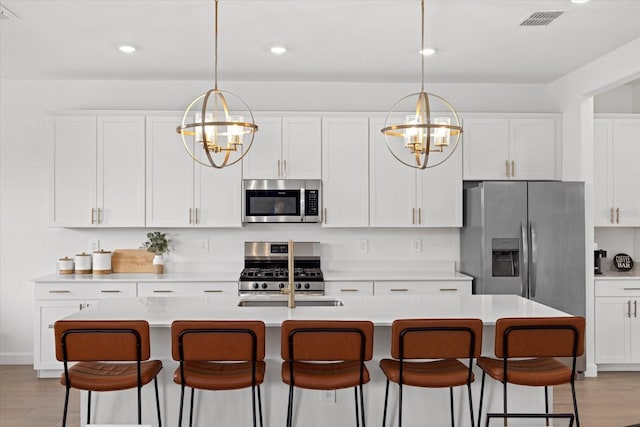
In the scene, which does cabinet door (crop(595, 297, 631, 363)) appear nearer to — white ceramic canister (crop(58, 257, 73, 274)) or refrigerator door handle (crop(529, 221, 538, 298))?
refrigerator door handle (crop(529, 221, 538, 298))

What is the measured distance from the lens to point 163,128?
5344mm

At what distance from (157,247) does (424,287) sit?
2.50 m

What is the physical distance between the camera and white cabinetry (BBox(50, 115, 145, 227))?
5.30 m

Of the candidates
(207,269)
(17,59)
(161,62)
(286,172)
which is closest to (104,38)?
(161,62)

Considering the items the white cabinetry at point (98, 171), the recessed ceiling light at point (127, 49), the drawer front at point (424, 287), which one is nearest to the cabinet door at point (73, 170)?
the white cabinetry at point (98, 171)

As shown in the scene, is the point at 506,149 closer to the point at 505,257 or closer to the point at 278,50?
the point at 505,257

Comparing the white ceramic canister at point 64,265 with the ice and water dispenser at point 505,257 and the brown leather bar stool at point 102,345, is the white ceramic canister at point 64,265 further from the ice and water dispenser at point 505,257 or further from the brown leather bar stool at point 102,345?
the ice and water dispenser at point 505,257

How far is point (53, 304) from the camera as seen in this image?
5.03m

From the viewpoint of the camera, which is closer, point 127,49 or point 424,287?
point 127,49

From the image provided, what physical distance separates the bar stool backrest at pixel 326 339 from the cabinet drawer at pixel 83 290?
2.66 meters

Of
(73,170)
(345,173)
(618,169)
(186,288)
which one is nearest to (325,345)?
(186,288)

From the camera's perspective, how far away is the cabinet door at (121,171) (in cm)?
532

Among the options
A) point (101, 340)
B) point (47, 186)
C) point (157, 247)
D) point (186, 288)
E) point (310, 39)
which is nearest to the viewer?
point (101, 340)

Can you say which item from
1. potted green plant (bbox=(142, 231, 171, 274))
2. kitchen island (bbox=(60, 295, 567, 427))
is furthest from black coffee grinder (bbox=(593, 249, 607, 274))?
potted green plant (bbox=(142, 231, 171, 274))
